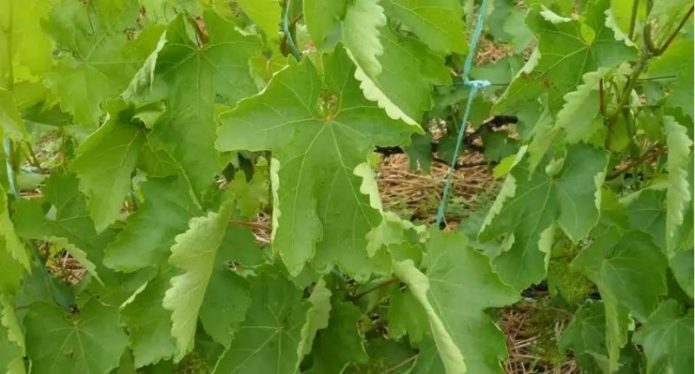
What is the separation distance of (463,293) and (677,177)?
357 mm

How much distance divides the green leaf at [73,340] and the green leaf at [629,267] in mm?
790

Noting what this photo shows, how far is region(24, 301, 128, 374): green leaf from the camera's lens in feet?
4.75

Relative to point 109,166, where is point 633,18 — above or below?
above

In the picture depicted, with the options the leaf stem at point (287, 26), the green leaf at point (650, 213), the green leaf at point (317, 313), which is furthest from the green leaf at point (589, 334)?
the leaf stem at point (287, 26)

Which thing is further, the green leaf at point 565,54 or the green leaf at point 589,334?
the green leaf at point 589,334

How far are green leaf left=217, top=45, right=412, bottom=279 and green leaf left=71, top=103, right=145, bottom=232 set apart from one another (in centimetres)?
28

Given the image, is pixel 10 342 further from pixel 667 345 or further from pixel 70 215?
pixel 667 345

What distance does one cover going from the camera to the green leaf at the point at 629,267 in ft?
5.26

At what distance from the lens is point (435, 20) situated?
54.3 inches

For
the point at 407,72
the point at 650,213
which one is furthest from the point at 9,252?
the point at 650,213

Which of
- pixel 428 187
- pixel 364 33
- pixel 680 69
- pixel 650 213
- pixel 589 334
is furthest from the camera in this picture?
pixel 428 187

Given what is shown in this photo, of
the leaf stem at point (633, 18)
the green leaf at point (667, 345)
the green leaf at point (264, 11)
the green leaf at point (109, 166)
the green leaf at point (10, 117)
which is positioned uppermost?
the green leaf at point (264, 11)

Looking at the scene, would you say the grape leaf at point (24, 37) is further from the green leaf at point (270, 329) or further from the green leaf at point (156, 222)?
the green leaf at point (270, 329)

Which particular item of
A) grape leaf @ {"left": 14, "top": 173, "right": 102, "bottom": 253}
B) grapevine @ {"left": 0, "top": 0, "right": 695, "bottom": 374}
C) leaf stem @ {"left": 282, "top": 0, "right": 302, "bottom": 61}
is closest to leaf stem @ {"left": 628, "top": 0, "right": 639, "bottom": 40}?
grapevine @ {"left": 0, "top": 0, "right": 695, "bottom": 374}
